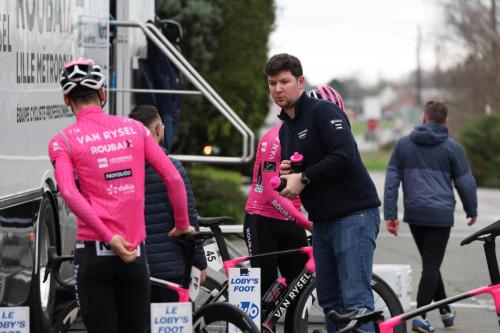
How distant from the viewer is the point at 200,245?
699 cm

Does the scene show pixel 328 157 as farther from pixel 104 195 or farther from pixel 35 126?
pixel 35 126

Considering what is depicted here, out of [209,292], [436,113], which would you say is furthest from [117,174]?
[436,113]

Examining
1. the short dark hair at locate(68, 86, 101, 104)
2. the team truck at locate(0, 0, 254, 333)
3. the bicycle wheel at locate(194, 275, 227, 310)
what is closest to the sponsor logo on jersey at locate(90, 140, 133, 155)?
the short dark hair at locate(68, 86, 101, 104)

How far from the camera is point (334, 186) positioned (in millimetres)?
6559

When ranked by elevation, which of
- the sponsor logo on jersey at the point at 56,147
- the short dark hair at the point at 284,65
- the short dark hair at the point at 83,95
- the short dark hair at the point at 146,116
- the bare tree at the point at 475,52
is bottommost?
the sponsor logo on jersey at the point at 56,147

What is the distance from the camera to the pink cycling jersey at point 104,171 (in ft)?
18.3

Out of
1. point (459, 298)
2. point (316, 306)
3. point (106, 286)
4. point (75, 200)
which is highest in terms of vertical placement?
point (75, 200)

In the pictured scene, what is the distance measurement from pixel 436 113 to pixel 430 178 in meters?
0.54

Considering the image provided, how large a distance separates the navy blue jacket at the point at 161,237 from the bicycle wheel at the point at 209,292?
63cm

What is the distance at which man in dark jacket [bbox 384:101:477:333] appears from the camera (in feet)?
31.6

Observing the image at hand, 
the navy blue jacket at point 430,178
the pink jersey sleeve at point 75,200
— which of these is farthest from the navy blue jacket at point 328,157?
the navy blue jacket at point 430,178

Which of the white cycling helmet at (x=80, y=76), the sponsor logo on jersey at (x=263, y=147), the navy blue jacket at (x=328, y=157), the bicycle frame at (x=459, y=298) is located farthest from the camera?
the sponsor logo on jersey at (x=263, y=147)

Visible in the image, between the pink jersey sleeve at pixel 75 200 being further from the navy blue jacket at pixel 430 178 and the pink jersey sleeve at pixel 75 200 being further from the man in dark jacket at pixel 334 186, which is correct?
the navy blue jacket at pixel 430 178

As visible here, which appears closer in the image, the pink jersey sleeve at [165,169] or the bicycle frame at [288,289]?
the pink jersey sleeve at [165,169]
